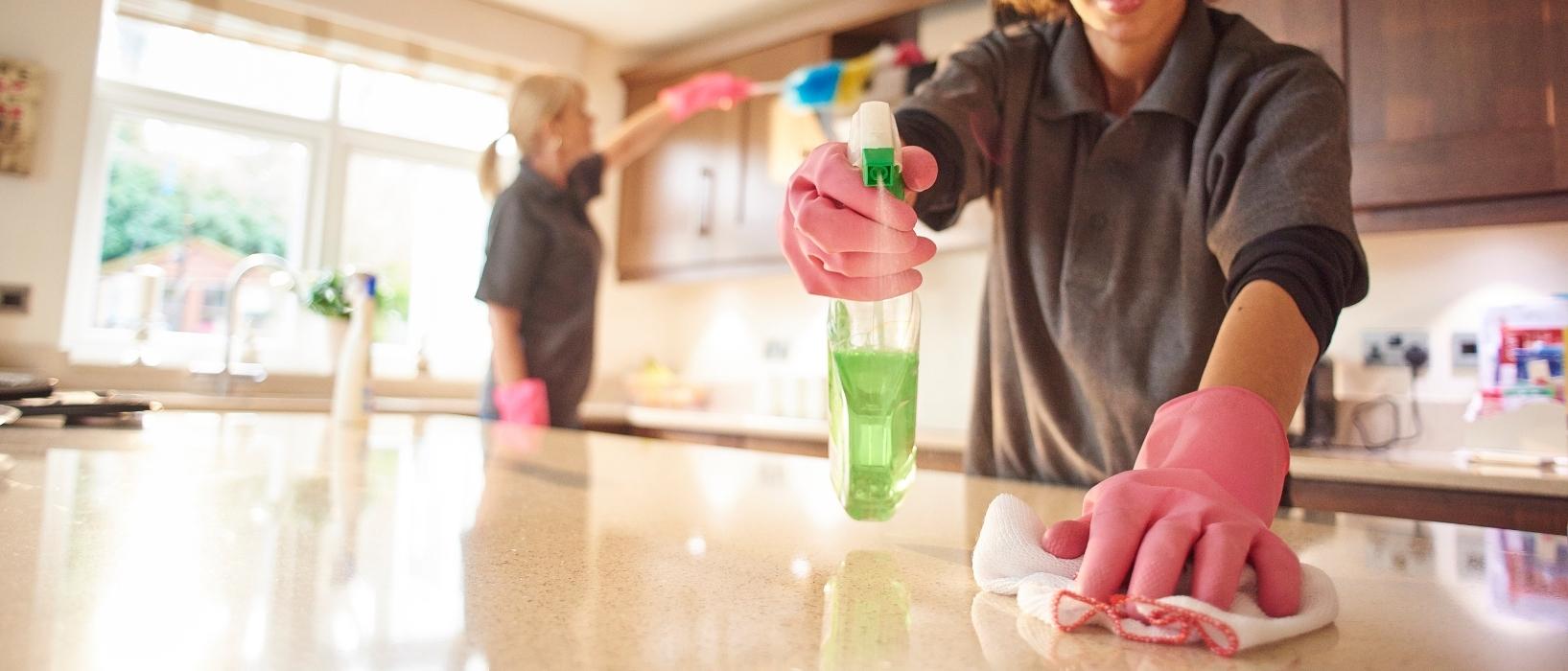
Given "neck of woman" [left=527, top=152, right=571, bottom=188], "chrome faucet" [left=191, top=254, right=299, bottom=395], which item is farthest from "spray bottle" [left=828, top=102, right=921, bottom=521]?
"chrome faucet" [left=191, top=254, right=299, bottom=395]

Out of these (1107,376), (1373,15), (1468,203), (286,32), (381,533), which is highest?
(286,32)

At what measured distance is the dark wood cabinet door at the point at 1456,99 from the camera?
1.68 m

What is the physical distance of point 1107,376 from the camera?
36.2 inches

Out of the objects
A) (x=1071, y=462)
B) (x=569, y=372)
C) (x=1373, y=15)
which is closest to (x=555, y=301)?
(x=569, y=372)

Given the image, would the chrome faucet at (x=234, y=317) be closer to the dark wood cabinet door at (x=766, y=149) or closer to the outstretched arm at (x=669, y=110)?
the outstretched arm at (x=669, y=110)

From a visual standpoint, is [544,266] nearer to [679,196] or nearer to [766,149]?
[766,149]

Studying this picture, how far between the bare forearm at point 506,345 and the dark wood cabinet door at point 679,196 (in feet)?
4.27

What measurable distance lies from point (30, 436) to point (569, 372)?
50.1 inches

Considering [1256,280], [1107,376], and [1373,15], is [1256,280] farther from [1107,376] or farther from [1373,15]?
[1373,15]

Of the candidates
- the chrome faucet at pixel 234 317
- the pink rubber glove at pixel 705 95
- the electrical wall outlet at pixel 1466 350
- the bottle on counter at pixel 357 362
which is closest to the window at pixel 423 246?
the chrome faucet at pixel 234 317

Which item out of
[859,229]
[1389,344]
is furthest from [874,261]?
[1389,344]

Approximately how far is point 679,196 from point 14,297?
2.09 m

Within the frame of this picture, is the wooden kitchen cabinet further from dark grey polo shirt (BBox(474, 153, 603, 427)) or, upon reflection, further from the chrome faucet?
the chrome faucet

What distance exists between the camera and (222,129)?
122 inches
